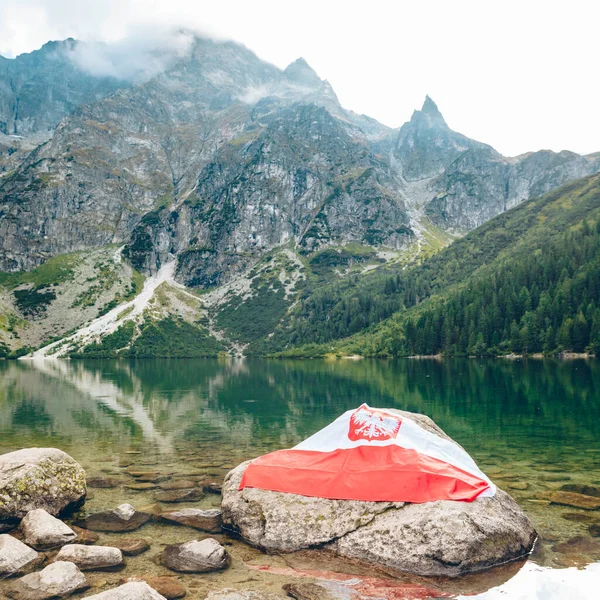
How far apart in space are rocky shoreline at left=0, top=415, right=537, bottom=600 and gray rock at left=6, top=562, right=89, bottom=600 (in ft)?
0.08

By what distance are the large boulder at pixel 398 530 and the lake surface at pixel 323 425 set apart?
67 centimetres

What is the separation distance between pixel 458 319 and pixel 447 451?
462ft

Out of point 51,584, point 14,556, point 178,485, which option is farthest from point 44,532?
point 178,485

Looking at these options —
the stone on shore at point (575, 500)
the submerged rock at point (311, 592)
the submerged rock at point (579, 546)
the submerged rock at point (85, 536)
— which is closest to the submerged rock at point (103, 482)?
the submerged rock at point (85, 536)

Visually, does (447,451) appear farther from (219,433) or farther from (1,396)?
(1,396)

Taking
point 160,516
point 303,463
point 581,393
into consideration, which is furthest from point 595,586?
point 581,393

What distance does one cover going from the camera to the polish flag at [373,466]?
1294 centimetres

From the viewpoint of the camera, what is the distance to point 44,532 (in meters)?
13.5

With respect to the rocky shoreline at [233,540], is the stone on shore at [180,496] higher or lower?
lower

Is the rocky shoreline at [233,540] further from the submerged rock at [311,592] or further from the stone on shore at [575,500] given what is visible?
the stone on shore at [575,500]

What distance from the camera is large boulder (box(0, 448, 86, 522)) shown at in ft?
49.4

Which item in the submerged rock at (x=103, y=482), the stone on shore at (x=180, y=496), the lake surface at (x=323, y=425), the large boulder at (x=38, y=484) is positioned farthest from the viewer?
the submerged rock at (x=103, y=482)

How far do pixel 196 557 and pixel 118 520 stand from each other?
466 cm

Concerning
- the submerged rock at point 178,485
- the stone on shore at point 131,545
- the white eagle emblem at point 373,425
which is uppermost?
the white eagle emblem at point 373,425
